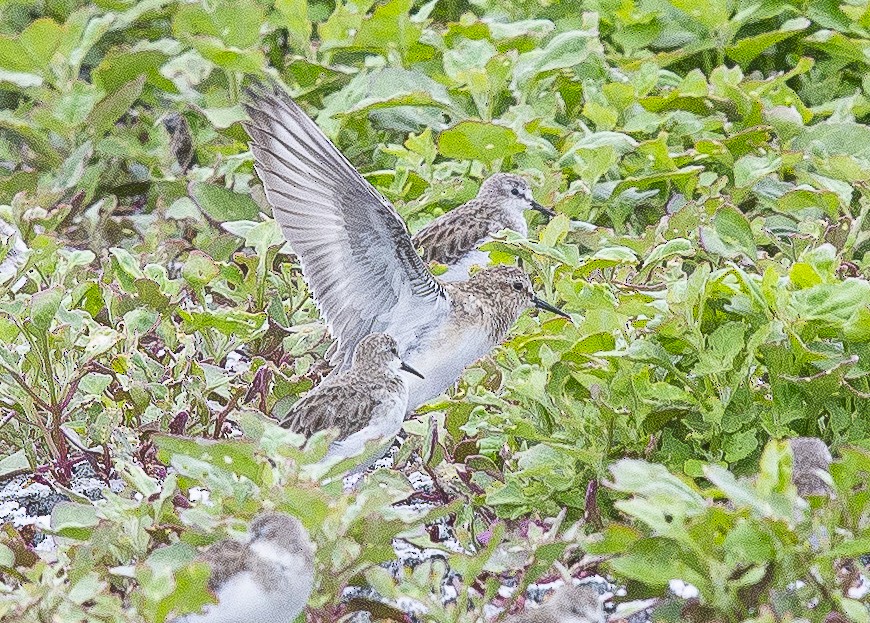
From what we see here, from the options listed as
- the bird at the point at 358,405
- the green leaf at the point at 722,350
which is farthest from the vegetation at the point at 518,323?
the bird at the point at 358,405

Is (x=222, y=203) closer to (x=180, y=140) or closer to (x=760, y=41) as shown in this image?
(x=180, y=140)

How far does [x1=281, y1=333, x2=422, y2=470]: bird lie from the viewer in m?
3.78

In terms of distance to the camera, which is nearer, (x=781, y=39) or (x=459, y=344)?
(x=459, y=344)

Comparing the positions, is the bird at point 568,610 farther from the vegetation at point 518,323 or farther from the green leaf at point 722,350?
the green leaf at point 722,350

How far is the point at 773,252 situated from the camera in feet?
17.3

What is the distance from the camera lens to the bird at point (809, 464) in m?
3.08

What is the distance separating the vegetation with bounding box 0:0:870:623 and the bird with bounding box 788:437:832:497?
14 cm

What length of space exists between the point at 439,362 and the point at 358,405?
22.7 inches

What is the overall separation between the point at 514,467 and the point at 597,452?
0.32 metres

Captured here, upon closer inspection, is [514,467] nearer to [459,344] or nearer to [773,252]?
[459,344]

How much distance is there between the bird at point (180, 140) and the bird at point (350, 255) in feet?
8.37

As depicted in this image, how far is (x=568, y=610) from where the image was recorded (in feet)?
8.94

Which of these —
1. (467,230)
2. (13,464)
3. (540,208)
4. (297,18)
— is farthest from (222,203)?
(13,464)

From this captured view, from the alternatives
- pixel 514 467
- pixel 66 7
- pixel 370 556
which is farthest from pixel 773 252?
pixel 66 7
